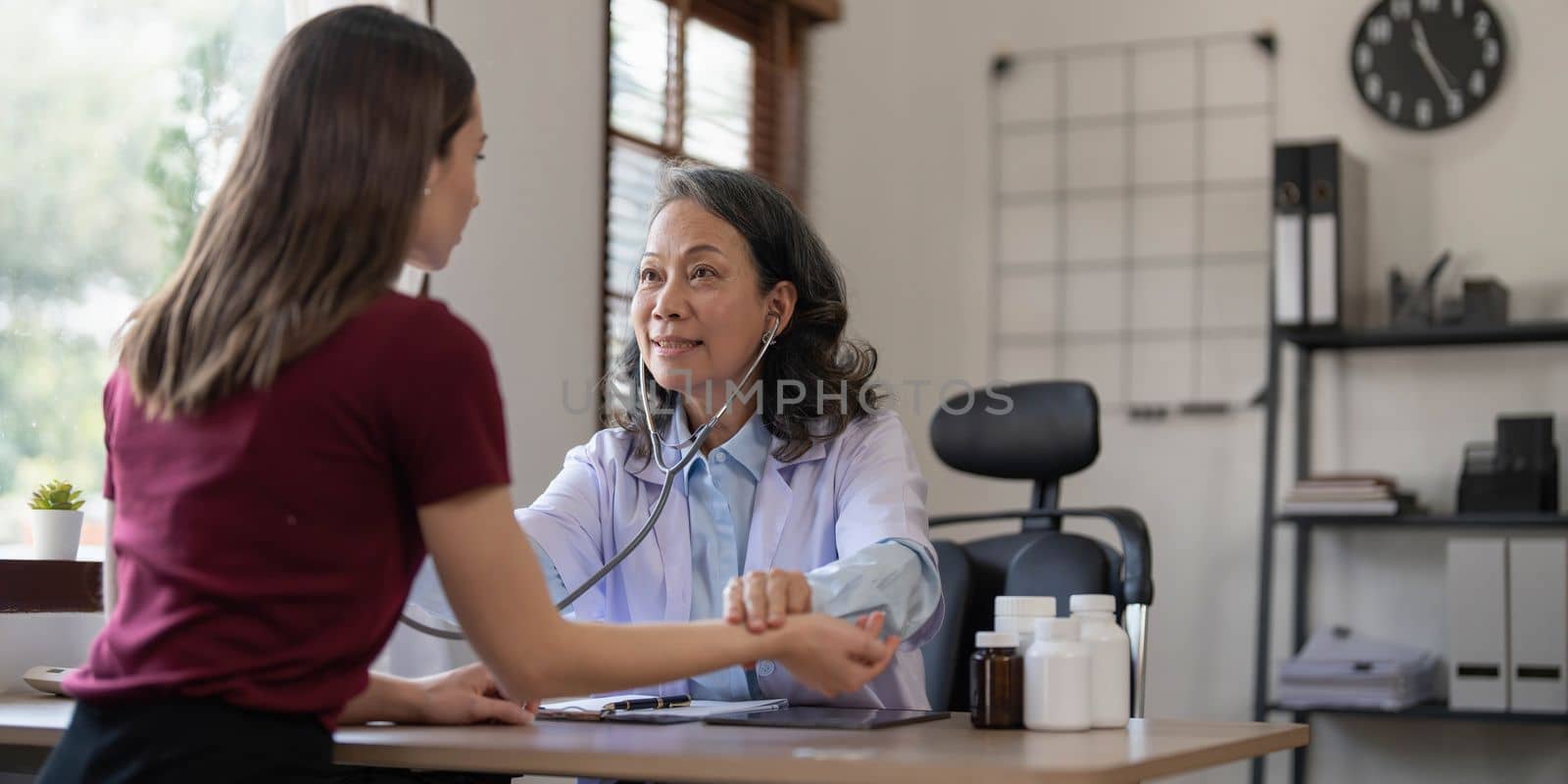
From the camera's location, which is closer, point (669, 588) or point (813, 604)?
point (813, 604)

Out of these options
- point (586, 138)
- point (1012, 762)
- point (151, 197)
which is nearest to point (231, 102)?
point (151, 197)

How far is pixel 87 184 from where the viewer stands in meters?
2.26

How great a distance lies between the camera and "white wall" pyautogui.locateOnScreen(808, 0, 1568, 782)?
11.8ft

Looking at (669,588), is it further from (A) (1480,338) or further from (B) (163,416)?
(A) (1480,338)

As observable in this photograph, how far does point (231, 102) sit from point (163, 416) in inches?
60.8

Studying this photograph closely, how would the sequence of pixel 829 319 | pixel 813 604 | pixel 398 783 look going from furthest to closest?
pixel 829 319
pixel 813 604
pixel 398 783

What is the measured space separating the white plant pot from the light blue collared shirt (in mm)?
653

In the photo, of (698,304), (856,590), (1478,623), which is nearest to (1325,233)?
(1478,623)

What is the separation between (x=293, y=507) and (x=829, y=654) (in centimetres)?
44

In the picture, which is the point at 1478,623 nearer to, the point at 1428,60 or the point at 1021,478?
the point at 1428,60

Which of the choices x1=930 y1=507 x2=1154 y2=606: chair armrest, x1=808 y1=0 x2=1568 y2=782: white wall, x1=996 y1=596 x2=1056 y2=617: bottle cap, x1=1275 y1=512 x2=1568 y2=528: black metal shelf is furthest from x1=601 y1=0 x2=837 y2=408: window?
x1=996 y1=596 x2=1056 y2=617: bottle cap

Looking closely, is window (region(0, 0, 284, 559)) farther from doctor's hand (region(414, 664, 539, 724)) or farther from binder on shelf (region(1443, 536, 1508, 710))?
binder on shelf (region(1443, 536, 1508, 710))

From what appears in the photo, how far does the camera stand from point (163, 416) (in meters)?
1.05

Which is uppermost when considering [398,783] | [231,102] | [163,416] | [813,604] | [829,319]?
[231,102]
